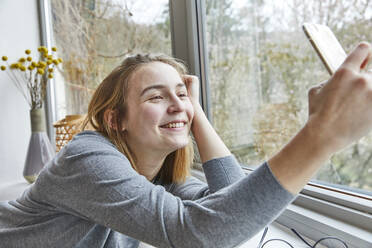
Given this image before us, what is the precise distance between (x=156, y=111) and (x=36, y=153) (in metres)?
1.36

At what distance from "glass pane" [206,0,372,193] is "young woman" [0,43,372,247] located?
256mm

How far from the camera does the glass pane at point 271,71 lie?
85 centimetres

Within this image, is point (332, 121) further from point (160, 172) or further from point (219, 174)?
point (160, 172)

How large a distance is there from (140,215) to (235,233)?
161 mm

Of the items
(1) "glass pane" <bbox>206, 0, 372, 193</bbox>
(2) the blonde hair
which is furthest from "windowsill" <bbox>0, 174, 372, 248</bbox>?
(2) the blonde hair

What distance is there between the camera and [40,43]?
238cm

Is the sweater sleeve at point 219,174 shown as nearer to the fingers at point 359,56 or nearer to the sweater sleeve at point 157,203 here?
the sweater sleeve at point 157,203

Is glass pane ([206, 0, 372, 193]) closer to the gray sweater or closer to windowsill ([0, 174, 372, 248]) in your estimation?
windowsill ([0, 174, 372, 248])

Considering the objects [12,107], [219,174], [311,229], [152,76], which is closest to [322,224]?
[311,229]

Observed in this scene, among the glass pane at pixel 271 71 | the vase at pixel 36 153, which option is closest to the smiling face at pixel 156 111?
the glass pane at pixel 271 71

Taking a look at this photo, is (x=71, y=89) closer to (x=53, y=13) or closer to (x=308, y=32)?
(x=53, y=13)

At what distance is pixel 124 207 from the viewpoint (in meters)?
0.58

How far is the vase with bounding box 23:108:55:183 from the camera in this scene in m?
1.90

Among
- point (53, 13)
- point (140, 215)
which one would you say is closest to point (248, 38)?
point (140, 215)
